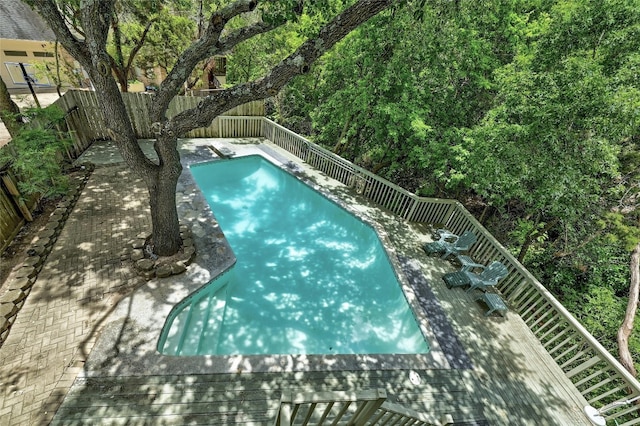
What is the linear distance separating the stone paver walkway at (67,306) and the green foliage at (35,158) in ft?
2.24

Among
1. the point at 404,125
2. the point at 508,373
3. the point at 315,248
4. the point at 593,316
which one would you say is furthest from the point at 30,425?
the point at 593,316

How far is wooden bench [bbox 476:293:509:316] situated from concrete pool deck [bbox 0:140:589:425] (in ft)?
0.74

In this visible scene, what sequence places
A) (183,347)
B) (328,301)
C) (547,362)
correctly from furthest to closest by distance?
1. (328,301)
2. (547,362)
3. (183,347)

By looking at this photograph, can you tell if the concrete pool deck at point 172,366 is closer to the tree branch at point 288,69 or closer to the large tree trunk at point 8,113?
the large tree trunk at point 8,113

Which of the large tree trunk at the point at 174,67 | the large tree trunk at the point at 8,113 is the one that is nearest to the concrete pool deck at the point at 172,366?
the large tree trunk at the point at 174,67

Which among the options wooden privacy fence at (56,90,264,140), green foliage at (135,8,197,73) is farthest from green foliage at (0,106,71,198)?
green foliage at (135,8,197,73)

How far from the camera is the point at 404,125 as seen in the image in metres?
8.73

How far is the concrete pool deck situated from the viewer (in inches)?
141

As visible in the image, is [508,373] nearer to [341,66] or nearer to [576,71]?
[576,71]

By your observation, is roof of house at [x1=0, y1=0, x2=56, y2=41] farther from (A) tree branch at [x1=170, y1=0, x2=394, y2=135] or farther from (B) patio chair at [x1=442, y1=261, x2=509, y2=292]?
(B) patio chair at [x1=442, y1=261, x2=509, y2=292]

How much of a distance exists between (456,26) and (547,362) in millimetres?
8603

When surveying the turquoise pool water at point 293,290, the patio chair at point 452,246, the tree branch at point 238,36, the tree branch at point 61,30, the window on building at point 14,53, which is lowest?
the turquoise pool water at point 293,290

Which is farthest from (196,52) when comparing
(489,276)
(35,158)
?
(489,276)

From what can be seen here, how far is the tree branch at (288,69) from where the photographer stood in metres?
3.54
